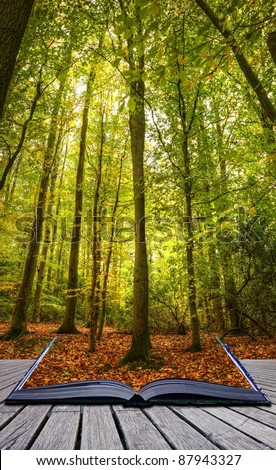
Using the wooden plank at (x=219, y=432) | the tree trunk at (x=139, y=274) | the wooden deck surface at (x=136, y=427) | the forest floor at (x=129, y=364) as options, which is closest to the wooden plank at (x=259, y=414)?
the wooden deck surface at (x=136, y=427)

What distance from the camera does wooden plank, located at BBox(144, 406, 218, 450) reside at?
4.84ft

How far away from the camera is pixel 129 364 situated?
24.5 ft

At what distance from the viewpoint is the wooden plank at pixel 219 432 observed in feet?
4.79

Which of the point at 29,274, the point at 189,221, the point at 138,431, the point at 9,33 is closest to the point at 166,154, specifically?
the point at 189,221

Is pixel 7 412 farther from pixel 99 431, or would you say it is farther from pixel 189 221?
pixel 189 221

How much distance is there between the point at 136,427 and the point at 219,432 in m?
0.47

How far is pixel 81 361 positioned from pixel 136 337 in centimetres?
186

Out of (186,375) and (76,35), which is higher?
(76,35)

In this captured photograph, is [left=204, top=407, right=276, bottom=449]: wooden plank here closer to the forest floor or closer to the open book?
the open book

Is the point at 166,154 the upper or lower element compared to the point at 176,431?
upper

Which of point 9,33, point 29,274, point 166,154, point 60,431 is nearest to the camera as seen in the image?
point 60,431

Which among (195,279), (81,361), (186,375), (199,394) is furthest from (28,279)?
(199,394)
